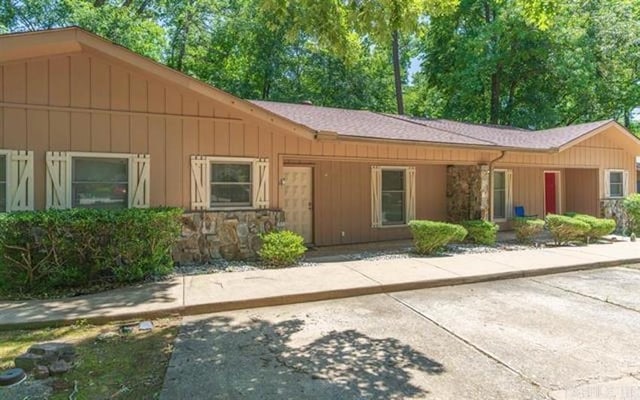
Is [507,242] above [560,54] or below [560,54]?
below

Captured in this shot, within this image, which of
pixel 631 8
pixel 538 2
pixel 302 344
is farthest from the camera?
pixel 631 8

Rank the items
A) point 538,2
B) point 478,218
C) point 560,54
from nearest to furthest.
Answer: point 538,2, point 478,218, point 560,54

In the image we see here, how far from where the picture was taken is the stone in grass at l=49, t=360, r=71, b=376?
11.3ft

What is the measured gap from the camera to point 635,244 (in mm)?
10953

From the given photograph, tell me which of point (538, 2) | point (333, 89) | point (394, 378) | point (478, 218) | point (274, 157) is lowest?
point (394, 378)

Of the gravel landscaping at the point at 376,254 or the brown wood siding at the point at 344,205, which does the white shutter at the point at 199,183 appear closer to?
the gravel landscaping at the point at 376,254

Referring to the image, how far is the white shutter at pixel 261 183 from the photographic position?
8.34 metres

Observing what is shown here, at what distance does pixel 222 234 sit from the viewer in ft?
26.3

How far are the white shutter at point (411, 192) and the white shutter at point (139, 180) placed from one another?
6803 mm

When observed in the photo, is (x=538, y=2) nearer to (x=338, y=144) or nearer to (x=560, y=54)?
(x=338, y=144)

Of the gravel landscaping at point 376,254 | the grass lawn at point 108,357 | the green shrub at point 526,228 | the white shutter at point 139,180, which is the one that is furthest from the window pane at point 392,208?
the grass lawn at point 108,357

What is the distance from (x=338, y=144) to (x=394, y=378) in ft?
22.1

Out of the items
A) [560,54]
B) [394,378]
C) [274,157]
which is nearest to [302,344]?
[394,378]

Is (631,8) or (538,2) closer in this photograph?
(538,2)
